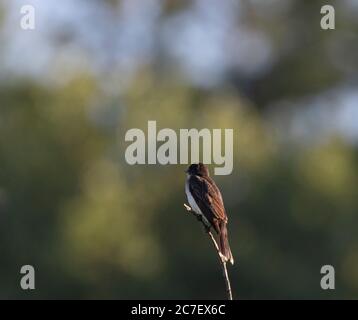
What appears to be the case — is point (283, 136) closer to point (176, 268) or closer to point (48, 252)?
point (176, 268)

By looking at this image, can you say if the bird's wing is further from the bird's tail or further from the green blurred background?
the green blurred background

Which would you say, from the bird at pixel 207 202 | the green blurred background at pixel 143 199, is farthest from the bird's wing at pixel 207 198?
the green blurred background at pixel 143 199

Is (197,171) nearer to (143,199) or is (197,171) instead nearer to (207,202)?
(207,202)

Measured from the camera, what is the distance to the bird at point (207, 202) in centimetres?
1205

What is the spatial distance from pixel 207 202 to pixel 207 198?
7 cm

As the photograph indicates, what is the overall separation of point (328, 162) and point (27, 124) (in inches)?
190

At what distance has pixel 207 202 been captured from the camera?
484 inches

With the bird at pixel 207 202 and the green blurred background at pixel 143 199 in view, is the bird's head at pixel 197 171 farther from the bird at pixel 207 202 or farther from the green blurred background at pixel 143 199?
the green blurred background at pixel 143 199

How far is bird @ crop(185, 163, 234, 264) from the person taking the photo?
12.0 m

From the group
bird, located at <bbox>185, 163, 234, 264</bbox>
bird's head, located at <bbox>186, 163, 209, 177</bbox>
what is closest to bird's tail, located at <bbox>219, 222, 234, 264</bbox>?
bird, located at <bbox>185, 163, 234, 264</bbox>

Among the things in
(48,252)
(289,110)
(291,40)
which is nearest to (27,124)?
(48,252)

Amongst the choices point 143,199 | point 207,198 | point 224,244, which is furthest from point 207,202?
point 143,199

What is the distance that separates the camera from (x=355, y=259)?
24.3m

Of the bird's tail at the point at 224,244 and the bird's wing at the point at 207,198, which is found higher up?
the bird's wing at the point at 207,198
